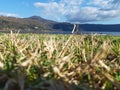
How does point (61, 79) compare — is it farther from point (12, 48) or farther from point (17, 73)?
→ point (12, 48)

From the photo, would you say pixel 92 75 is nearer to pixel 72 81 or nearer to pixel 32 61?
pixel 72 81

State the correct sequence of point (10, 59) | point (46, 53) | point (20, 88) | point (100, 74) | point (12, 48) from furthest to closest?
point (12, 48), point (46, 53), point (10, 59), point (100, 74), point (20, 88)

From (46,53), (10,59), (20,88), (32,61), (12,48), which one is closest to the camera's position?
(20,88)

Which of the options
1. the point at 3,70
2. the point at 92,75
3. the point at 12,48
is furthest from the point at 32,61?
the point at 12,48

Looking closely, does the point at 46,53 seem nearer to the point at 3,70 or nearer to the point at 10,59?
the point at 10,59

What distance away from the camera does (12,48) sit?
526cm

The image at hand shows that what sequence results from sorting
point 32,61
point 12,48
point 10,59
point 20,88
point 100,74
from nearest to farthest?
1. point 20,88
2. point 100,74
3. point 32,61
4. point 10,59
5. point 12,48

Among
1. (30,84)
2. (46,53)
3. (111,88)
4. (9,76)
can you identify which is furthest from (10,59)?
(111,88)

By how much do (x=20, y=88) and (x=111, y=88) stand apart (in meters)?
0.77

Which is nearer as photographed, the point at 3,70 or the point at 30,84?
the point at 30,84

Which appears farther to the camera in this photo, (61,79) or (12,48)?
(12,48)

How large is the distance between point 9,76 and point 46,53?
1204mm

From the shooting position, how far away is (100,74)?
139 inches

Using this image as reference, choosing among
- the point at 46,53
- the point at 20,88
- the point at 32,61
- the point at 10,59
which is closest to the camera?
the point at 20,88
